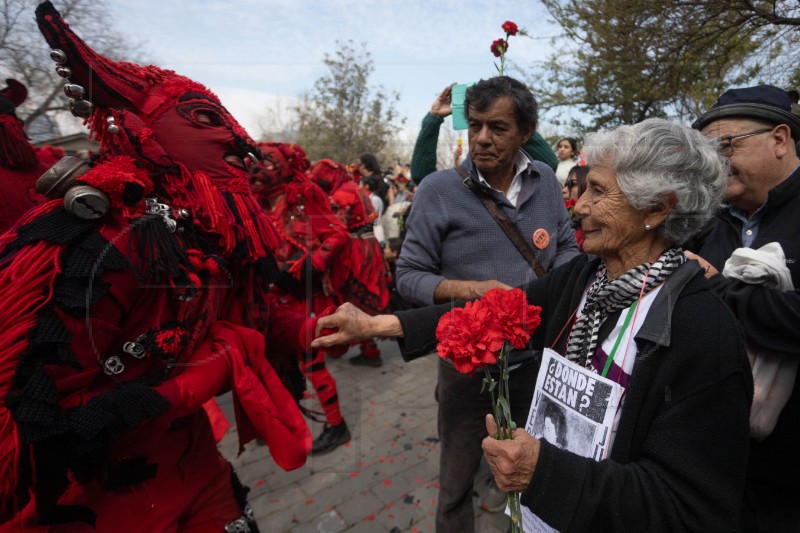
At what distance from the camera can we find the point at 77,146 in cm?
879

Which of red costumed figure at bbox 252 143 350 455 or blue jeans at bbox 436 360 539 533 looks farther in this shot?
red costumed figure at bbox 252 143 350 455

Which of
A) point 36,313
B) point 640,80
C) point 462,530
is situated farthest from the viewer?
point 640,80

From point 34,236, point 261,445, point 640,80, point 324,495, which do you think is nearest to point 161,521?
point 34,236

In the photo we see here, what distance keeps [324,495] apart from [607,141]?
315 centimetres

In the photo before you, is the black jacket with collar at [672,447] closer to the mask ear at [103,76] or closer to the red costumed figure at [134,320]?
the red costumed figure at [134,320]

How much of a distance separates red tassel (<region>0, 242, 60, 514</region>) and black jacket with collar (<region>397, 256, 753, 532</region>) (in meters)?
1.44

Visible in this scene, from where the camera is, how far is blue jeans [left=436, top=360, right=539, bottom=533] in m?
2.38

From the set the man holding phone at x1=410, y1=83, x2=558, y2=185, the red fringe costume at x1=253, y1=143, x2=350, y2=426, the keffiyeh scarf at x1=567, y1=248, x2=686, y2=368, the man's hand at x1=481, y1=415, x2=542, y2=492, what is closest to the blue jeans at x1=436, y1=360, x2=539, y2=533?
the keffiyeh scarf at x1=567, y1=248, x2=686, y2=368

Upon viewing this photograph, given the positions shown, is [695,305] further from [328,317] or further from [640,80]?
[640,80]

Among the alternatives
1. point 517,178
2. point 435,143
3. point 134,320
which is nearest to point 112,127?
point 134,320

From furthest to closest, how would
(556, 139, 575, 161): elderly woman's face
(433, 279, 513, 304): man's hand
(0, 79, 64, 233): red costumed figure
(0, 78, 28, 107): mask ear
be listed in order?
(556, 139, 575, 161): elderly woman's face
(0, 78, 28, 107): mask ear
(0, 79, 64, 233): red costumed figure
(433, 279, 513, 304): man's hand

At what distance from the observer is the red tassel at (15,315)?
1.17 meters

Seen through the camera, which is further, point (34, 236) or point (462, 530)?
point (462, 530)

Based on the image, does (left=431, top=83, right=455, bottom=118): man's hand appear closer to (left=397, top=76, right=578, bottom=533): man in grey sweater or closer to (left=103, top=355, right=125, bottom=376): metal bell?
(left=397, top=76, right=578, bottom=533): man in grey sweater
